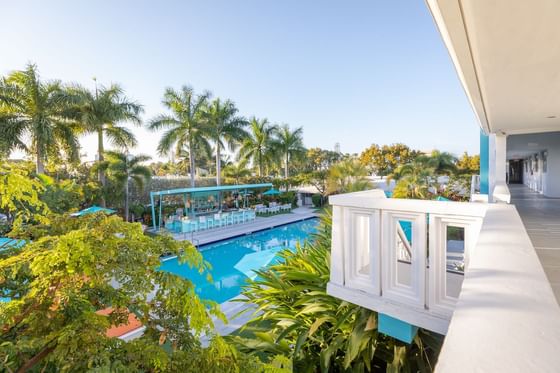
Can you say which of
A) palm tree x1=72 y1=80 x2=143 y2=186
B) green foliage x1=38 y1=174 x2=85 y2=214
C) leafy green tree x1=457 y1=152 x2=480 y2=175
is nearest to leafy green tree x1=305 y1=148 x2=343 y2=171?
leafy green tree x1=457 y1=152 x2=480 y2=175

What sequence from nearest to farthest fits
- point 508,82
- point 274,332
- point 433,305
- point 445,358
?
point 445,358, point 433,305, point 508,82, point 274,332

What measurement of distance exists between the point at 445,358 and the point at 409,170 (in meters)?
26.0

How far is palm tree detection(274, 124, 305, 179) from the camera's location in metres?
29.7

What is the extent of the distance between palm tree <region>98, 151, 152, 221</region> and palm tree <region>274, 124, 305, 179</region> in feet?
48.6

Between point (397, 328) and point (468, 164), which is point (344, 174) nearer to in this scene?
point (397, 328)

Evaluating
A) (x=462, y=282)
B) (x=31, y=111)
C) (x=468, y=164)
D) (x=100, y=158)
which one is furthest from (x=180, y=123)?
(x=468, y=164)

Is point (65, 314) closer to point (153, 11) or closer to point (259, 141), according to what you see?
point (153, 11)

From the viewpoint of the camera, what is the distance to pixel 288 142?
3002cm

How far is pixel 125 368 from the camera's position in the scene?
1.18 metres

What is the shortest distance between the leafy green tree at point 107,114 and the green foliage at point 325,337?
15.6 metres

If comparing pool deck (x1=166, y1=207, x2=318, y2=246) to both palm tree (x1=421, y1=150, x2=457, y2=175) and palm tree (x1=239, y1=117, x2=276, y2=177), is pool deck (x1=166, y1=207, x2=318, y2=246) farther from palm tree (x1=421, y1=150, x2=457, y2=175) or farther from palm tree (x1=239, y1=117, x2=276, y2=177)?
palm tree (x1=421, y1=150, x2=457, y2=175)

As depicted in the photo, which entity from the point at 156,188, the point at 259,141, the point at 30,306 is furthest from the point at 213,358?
the point at 259,141

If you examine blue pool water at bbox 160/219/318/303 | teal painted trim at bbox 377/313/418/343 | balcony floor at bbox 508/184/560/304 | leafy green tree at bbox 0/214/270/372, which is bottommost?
blue pool water at bbox 160/219/318/303

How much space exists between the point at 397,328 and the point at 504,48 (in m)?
2.84
